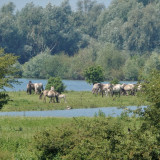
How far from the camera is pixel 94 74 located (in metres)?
52.4

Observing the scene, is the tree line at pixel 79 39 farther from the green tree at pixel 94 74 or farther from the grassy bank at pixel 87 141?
the grassy bank at pixel 87 141

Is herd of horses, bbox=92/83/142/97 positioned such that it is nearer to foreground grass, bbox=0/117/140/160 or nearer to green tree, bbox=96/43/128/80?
foreground grass, bbox=0/117/140/160

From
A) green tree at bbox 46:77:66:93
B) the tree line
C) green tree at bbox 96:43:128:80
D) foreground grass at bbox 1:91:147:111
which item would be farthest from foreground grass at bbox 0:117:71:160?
green tree at bbox 96:43:128:80

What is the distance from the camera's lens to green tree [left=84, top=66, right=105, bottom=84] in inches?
2037

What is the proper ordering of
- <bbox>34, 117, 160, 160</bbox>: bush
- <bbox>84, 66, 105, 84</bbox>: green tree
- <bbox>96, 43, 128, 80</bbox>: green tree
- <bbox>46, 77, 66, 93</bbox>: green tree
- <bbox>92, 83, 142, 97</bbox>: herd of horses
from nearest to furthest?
<bbox>34, 117, 160, 160</bbox>: bush, <bbox>92, 83, 142, 97</bbox>: herd of horses, <bbox>46, 77, 66, 93</bbox>: green tree, <bbox>84, 66, 105, 84</bbox>: green tree, <bbox>96, 43, 128, 80</bbox>: green tree

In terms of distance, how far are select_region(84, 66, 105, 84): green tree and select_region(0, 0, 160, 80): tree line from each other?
23.1m

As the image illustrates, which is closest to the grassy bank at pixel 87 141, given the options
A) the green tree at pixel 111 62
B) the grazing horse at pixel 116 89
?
the grazing horse at pixel 116 89

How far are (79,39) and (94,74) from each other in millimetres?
61611

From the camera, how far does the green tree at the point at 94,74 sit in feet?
170

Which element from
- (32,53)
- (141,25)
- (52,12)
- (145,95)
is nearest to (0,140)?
(145,95)

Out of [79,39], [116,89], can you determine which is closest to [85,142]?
[116,89]

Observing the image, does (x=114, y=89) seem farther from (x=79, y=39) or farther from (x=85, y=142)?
(x=79, y=39)

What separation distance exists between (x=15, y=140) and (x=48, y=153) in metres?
2.12

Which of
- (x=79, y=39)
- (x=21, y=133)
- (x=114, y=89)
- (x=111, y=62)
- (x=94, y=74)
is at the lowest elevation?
(x=21, y=133)
